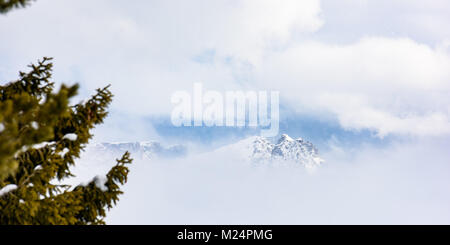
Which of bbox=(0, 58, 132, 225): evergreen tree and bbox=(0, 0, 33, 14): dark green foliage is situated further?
bbox=(0, 58, 132, 225): evergreen tree

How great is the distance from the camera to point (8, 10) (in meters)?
4.78

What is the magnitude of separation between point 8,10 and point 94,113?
207 inches

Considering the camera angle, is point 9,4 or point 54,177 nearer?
point 9,4

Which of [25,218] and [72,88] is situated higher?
[72,88]

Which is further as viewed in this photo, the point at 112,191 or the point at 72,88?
the point at 112,191

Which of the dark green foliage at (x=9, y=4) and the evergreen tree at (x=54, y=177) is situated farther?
the evergreen tree at (x=54, y=177)

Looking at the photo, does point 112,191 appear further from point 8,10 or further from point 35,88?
point 8,10

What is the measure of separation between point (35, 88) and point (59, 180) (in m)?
2.84

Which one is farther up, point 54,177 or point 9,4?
point 9,4

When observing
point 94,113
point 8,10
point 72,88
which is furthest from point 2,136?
point 94,113
